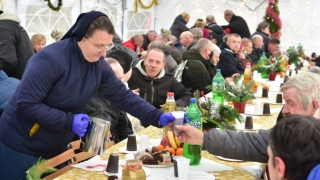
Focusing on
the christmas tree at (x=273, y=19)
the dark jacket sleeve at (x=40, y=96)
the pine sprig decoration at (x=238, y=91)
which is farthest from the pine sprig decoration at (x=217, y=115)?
the christmas tree at (x=273, y=19)

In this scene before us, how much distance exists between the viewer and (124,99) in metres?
3.12

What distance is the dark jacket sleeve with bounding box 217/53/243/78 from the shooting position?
753 cm

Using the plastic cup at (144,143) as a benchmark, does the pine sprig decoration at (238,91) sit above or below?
above

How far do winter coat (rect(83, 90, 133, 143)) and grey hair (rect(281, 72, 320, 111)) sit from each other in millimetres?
1470

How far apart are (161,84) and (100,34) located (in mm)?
2185

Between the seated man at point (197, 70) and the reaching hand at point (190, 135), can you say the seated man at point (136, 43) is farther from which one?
the reaching hand at point (190, 135)

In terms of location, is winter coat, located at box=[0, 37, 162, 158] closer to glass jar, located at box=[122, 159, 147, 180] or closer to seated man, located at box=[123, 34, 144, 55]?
glass jar, located at box=[122, 159, 147, 180]

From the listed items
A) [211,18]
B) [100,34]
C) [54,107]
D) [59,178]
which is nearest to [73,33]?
[100,34]

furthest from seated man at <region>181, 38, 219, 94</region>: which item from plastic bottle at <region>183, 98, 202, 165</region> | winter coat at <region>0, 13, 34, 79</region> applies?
plastic bottle at <region>183, 98, 202, 165</region>

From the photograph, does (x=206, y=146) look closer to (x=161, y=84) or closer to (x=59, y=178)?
(x=59, y=178)

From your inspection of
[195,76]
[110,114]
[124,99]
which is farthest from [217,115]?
[195,76]

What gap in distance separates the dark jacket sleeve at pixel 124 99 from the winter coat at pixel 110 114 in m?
0.59

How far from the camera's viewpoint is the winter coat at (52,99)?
8.52 ft

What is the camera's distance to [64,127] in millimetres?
2641
